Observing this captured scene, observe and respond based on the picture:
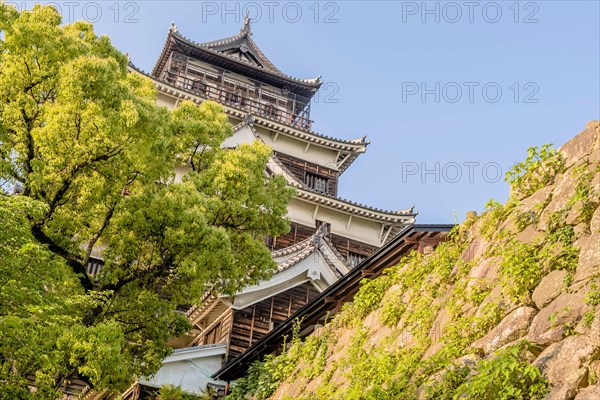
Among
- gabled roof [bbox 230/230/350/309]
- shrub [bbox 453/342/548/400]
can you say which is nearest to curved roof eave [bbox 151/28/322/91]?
gabled roof [bbox 230/230/350/309]

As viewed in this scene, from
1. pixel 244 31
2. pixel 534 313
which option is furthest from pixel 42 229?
pixel 244 31

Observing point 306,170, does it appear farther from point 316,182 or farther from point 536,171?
point 536,171

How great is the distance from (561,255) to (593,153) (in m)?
1.39

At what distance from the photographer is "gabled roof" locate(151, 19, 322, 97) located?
132ft

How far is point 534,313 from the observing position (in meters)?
7.45

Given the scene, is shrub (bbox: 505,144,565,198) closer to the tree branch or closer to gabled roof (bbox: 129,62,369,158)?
the tree branch

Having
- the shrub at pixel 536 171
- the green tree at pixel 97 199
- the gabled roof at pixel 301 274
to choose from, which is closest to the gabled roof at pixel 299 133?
the gabled roof at pixel 301 274

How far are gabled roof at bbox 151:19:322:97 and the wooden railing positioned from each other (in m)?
1.71

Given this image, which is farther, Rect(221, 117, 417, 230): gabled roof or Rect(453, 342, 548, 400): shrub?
Rect(221, 117, 417, 230): gabled roof

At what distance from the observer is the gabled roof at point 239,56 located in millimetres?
40094

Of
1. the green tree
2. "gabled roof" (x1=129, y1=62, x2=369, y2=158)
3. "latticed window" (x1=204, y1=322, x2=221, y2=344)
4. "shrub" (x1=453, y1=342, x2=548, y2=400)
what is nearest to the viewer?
"shrub" (x1=453, y1=342, x2=548, y2=400)

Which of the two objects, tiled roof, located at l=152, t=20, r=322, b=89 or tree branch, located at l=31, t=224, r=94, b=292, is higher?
tiled roof, located at l=152, t=20, r=322, b=89

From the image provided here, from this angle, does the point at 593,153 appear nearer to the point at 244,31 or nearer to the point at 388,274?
the point at 388,274

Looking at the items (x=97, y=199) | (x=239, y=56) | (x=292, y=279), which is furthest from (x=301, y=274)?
(x=239, y=56)
